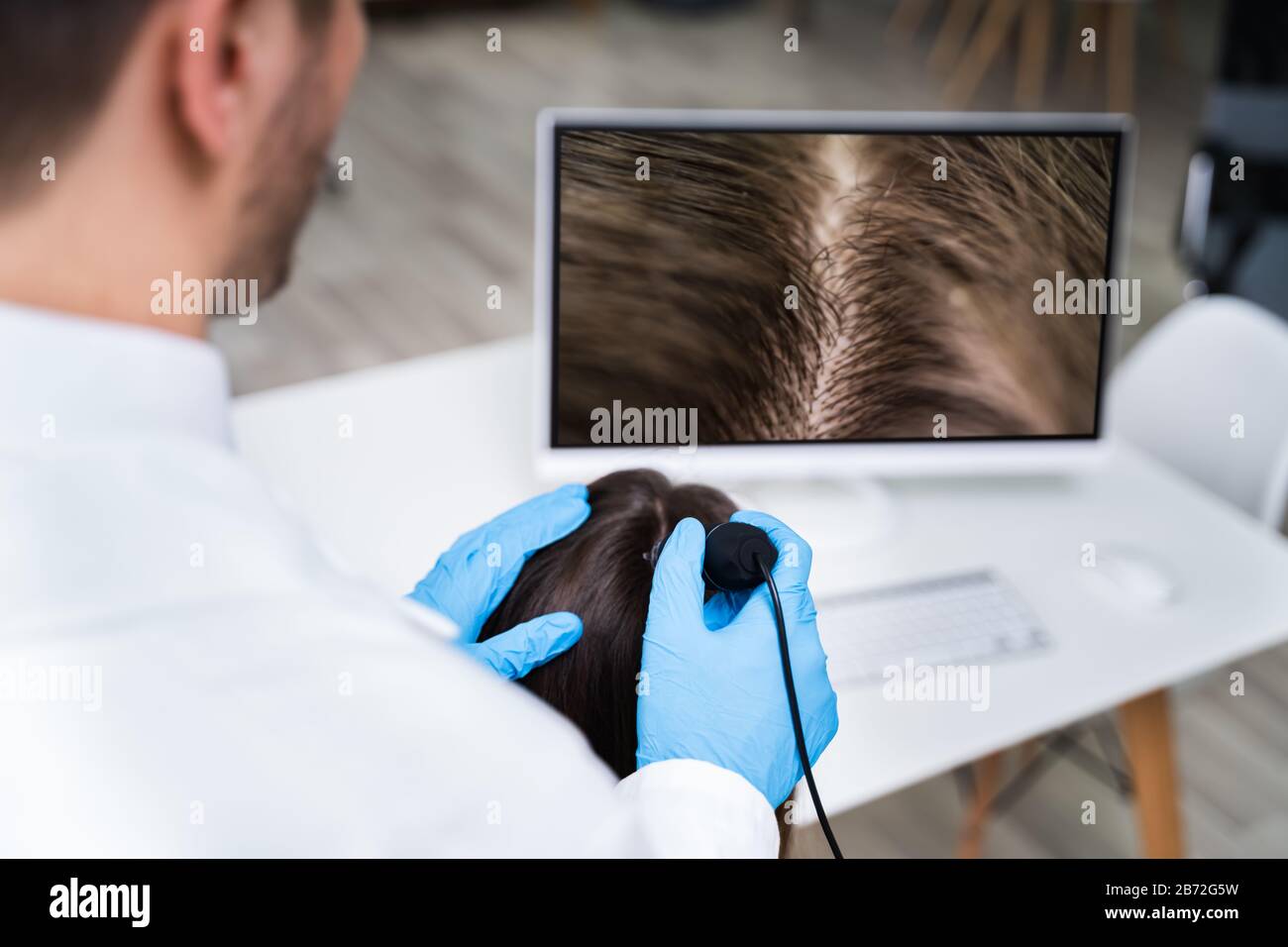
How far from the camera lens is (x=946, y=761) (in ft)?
3.18

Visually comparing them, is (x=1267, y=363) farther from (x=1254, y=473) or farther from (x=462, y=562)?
(x=462, y=562)

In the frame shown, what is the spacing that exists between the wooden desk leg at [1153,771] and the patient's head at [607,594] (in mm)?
759

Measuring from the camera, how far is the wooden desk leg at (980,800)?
146 cm

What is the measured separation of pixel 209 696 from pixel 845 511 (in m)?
0.84

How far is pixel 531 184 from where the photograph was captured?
10.9ft

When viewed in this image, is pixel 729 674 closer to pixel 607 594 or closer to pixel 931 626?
pixel 607 594

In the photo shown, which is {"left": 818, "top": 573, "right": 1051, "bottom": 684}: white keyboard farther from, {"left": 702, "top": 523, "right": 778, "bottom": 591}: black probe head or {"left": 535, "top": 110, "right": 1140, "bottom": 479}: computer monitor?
{"left": 702, "top": 523, "right": 778, "bottom": 591}: black probe head

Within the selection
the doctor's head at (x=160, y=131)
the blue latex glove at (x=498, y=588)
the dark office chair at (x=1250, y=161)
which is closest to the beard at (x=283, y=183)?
the doctor's head at (x=160, y=131)

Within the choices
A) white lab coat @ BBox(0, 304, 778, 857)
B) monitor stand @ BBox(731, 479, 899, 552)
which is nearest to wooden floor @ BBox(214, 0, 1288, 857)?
monitor stand @ BBox(731, 479, 899, 552)

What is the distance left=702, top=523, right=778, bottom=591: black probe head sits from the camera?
545 mm

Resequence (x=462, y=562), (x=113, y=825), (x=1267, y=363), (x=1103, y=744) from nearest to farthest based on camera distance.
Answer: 1. (x=113, y=825)
2. (x=462, y=562)
3. (x=1267, y=363)
4. (x=1103, y=744)

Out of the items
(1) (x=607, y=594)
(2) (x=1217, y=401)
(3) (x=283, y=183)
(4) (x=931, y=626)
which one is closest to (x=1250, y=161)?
(2) (x=1217, y=401)

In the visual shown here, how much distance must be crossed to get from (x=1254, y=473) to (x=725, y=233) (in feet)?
2.57
